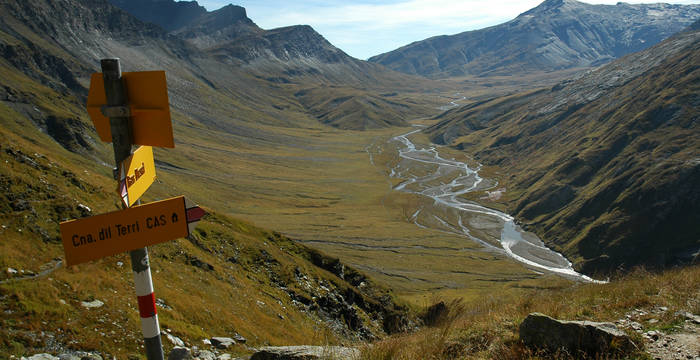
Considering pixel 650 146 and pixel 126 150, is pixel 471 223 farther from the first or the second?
pixel 126 150

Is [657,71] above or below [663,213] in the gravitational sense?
above

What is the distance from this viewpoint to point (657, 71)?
618 ft

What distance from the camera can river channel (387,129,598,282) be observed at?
11456 cm

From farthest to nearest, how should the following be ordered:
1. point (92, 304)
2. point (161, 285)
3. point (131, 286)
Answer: point (161, 285), point (131, 286), point (92, 304)

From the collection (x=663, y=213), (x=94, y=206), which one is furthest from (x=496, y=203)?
(x=94, y=206)

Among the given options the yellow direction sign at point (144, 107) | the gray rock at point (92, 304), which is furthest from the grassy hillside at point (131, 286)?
the yellow direction sign at point (144, 107)

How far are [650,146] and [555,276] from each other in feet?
257

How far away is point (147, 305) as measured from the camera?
18.9 ft

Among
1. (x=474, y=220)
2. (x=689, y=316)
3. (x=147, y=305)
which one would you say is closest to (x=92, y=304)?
(x=147, y=305)

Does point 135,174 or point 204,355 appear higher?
point 135,174

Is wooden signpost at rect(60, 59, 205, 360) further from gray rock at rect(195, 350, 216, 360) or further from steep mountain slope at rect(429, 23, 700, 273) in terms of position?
steep mountain slope at rect(429, 23, 700, 273)

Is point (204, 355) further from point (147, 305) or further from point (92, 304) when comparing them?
point (147, 305)

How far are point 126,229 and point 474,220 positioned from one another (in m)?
143

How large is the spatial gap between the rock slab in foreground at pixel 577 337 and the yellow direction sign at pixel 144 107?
7721 mm
